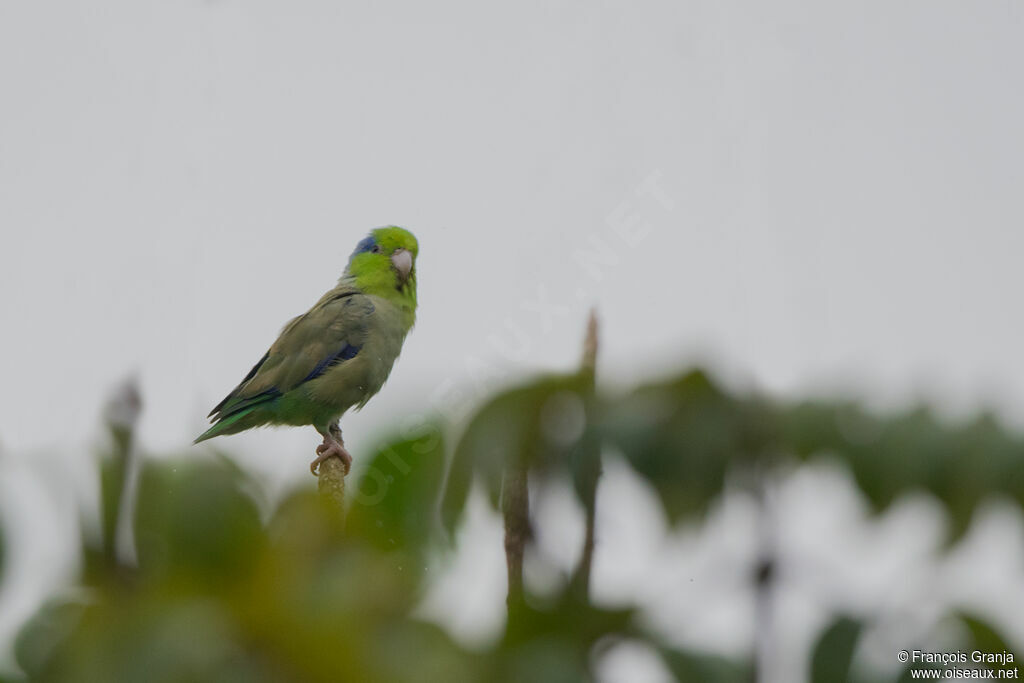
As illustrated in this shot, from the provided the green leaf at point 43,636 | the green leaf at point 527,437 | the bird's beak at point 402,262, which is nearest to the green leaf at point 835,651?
the green leaf at point 527,437

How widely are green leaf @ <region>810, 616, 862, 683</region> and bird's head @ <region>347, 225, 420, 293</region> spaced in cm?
456

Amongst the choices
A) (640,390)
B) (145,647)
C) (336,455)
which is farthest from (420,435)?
(336,455)

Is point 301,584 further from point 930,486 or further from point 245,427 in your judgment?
point 245,427

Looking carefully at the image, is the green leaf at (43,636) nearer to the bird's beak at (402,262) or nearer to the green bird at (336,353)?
the green bird at (336,353)

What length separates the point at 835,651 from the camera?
1.50m

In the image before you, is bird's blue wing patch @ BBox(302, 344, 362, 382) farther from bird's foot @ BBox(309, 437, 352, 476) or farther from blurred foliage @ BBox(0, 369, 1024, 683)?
blurred foliage @ BBox(0, 369, 1024, 683)

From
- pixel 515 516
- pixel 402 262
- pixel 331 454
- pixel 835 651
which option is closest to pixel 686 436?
pixel 515 516

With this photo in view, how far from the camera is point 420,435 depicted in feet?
6.33

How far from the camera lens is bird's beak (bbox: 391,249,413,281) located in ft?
19.3

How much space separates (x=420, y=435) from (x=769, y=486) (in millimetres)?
643

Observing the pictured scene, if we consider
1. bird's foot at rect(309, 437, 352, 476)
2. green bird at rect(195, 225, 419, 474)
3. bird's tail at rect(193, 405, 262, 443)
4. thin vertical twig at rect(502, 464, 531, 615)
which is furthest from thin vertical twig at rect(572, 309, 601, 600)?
bird's tail at rect(193, 405, 262, 443)

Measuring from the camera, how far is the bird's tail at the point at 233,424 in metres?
5.34

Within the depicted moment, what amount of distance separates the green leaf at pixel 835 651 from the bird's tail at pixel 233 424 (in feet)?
13.9

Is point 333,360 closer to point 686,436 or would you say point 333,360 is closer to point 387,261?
point 387,261
